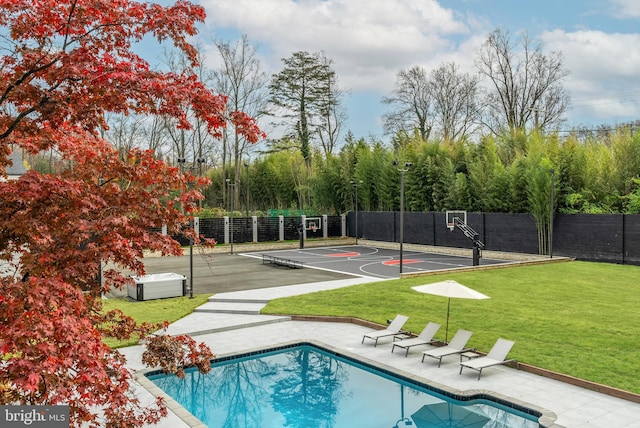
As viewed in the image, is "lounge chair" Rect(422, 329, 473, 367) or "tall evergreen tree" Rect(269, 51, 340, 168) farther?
"tall evergreen tree" Rect(269, 51, 340, 168)

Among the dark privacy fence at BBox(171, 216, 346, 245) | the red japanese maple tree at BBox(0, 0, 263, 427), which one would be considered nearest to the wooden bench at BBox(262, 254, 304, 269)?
the dark privacy fence at BBox(171, 216, 346, 245)

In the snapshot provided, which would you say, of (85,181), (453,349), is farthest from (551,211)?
(85,181)

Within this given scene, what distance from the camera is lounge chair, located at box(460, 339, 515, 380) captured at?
925cm

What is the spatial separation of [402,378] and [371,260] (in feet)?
55.8

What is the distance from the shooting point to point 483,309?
14.1 metres

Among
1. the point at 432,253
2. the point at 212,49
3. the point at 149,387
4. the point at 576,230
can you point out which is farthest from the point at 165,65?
the point at 149,387

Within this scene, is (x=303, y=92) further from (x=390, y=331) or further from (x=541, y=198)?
(x=390, y=331)

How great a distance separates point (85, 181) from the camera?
491cm

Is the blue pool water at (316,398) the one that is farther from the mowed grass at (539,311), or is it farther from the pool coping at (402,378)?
the mowed grass at (539,311)

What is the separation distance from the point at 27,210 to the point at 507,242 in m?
26.2

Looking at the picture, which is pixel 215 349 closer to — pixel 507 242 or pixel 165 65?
pixel 507 242

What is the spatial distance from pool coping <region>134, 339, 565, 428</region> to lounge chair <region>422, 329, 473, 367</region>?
31.2 inches

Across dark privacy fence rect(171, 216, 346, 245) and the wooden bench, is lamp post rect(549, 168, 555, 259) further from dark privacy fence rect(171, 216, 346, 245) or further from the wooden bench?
dark privacy fence rect(171, 216, 346, 245)

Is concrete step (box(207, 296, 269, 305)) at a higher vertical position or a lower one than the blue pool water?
higher
